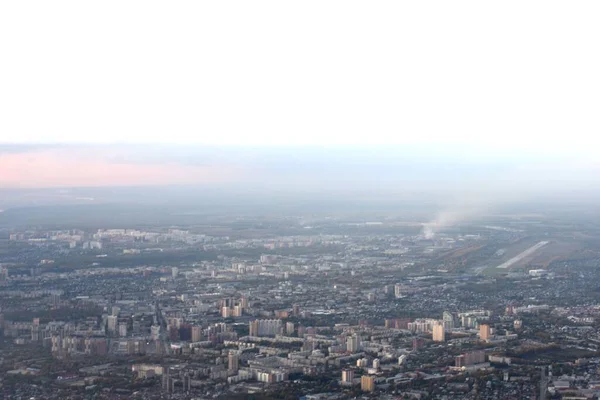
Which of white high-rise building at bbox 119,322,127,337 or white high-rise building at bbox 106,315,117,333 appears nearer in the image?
white high-rise building at bbox 119,322,127,337

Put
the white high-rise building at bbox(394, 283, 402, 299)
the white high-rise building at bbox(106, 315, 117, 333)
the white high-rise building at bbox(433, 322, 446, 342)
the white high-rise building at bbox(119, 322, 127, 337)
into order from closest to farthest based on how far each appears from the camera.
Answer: the white high-rise building at bbox(433, 322, 446, 342), the white high-rise building at bbox(119, 322, 127, 337), the white high-rise building at bbox(106, 315, 117, 333), the white high-rise building at bbox(394, 283, 402, 299)

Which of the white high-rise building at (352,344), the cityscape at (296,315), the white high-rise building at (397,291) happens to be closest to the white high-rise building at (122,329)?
the cityscape at (296,315)

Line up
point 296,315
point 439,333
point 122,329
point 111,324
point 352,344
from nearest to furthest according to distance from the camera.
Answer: point 352,344, point 439,333, point 122,329, point 111,324, point 296,315

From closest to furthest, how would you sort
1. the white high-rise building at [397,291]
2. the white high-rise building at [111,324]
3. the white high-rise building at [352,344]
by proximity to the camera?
the white high-rise building at [352,344]
the white high-rise building at [111,324]
the white high-rise building at [397,291]

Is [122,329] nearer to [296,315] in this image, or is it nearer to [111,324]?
[111,324]

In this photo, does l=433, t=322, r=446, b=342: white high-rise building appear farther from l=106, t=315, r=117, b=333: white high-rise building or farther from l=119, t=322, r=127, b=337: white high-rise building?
l=106, t=315, r=117, b=333: white high-rise building

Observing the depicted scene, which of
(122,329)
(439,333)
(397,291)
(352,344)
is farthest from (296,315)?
(397,291)

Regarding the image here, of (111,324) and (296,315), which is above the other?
(111,324)

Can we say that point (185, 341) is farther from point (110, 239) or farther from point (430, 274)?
point (110, 239)

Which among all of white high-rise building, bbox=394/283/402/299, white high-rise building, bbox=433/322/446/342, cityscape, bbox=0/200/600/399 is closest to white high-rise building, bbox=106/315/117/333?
cityscape, bbox=0/200/600/399

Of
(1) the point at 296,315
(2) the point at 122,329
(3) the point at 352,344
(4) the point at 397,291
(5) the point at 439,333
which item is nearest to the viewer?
(3) the point at 352,344

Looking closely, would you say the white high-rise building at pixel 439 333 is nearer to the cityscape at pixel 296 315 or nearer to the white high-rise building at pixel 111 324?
the cityscape at pixel 296 315
